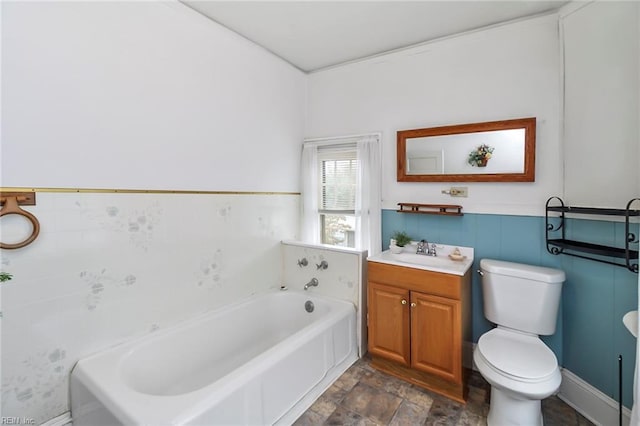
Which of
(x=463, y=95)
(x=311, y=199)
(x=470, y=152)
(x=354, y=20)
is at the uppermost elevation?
(x=354, y=20)

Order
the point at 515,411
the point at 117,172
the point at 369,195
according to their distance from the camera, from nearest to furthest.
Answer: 1. the point at 515,411
2. the point at 117,172
3. the point at 369,195

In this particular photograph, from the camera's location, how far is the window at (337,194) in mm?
3074

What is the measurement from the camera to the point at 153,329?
2057 mm

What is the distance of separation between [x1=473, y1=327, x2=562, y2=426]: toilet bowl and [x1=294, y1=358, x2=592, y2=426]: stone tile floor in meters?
0.19

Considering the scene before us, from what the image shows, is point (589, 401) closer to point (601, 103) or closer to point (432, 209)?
point (432, 209)

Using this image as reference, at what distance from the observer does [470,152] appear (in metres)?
2.43

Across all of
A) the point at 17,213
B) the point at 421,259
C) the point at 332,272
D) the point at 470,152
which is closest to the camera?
the point at 17,213

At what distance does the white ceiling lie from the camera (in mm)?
2129

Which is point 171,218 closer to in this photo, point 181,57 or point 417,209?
point 181,57

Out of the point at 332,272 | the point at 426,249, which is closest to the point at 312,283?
the point at 332,272

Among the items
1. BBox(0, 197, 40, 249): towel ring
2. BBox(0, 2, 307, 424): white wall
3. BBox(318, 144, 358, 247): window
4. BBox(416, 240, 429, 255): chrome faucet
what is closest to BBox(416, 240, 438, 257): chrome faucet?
BBox(416, 240, 429, 255): chrome faucet

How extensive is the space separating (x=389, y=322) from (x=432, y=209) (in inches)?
38.7

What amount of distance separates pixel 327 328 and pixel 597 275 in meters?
1.73

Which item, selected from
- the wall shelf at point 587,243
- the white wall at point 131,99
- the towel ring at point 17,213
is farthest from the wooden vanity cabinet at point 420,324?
the towel ring at point 17,213
